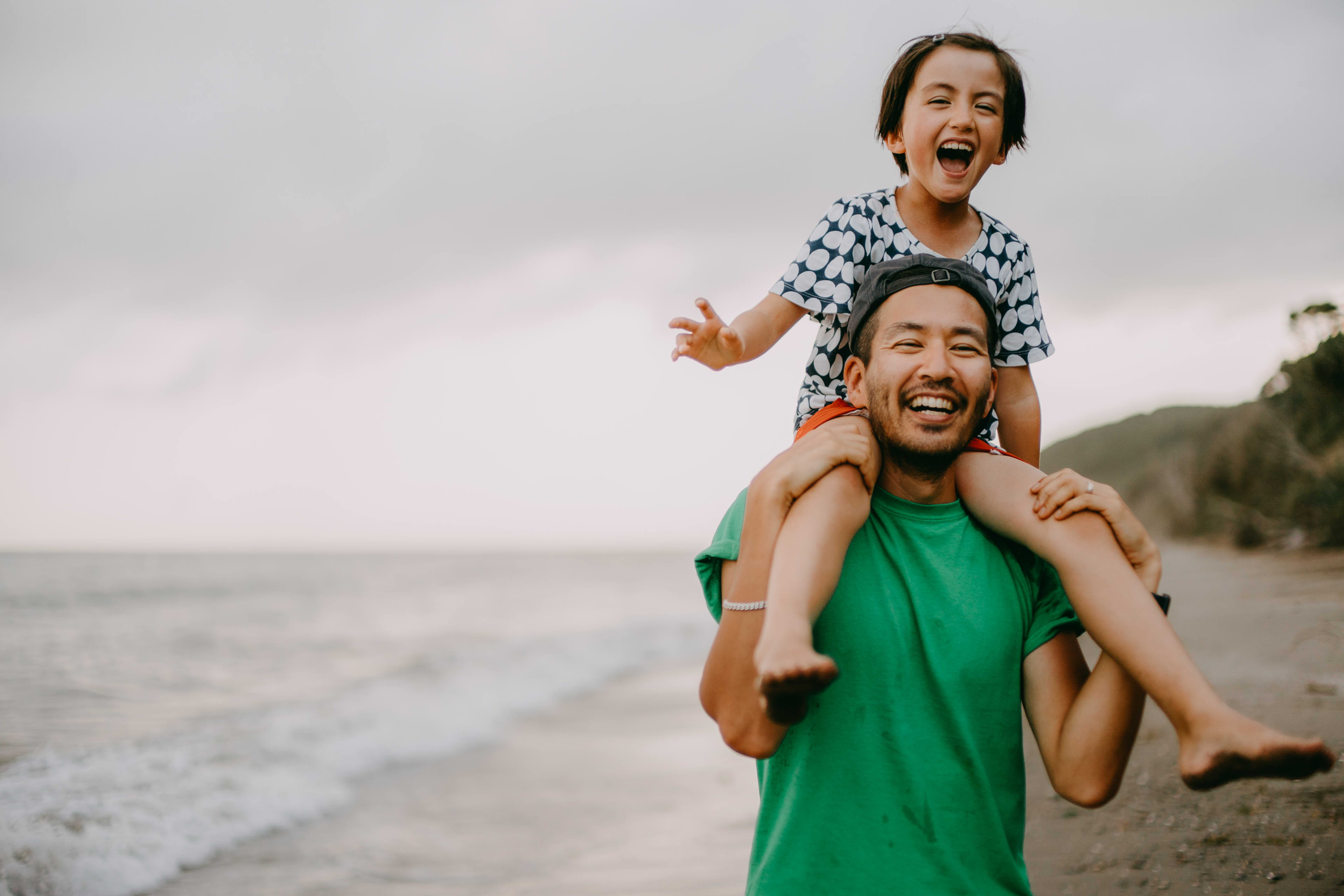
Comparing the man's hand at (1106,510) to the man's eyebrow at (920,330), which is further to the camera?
the man's eyebrow at (920,330)

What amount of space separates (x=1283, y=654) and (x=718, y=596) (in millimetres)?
6726

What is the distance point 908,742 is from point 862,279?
50.8 inches

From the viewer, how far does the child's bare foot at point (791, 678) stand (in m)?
1.60

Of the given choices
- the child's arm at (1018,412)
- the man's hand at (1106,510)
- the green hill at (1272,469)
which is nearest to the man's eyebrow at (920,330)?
the man's hand at (1106,510)

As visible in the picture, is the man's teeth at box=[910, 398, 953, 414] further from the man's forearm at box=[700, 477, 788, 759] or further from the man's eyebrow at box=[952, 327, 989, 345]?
the man's forearm at box=[700, 477, 788, 759]

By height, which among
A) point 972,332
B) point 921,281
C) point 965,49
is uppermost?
point 965,49

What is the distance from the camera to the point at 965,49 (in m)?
2.66

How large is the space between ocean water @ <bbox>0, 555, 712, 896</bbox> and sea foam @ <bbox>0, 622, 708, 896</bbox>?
0.06ft

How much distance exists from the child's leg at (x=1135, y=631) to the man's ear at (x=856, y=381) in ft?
1.05

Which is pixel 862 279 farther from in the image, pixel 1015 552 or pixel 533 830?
pixel 533 830

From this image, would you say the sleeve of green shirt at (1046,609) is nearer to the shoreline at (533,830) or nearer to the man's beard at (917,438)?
the man's beard at (917,438)

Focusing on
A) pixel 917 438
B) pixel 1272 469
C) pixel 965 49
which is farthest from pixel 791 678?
pixel 1272 469

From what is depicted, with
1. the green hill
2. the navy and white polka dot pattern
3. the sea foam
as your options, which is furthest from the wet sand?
the green hill

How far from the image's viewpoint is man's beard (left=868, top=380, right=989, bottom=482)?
6.73ft
